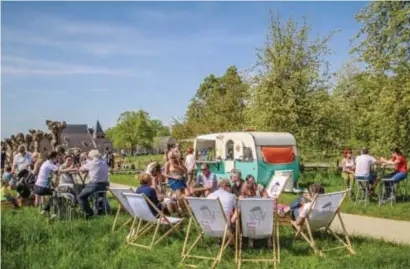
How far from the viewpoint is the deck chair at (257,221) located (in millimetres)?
6625

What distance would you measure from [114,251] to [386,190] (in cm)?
776

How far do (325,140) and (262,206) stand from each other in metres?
15.7

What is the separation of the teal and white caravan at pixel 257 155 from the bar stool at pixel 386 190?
3391 mm

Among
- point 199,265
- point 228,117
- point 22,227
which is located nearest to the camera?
point 199,265

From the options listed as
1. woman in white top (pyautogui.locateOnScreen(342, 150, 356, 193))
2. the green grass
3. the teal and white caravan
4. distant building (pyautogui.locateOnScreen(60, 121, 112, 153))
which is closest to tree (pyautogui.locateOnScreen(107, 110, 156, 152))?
distant building (pyautogui.locateOnScreen(60, 121, 112, 153))

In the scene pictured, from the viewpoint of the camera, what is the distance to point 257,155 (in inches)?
619

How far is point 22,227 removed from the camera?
8.15 m

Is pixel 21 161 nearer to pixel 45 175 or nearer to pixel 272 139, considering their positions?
pixel 45 175

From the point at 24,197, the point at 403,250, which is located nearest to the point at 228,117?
the point at 24,197

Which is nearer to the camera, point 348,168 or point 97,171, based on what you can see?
point 97,171

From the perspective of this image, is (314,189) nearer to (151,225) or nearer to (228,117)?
(151,225)

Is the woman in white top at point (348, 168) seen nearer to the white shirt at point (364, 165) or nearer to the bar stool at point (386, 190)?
the white shirt at point (364, 165)

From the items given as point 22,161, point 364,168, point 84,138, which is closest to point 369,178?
point 364,168

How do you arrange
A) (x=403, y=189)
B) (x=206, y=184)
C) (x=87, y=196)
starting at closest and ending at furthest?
1. (x=87, y=196)
2. (x=206, y=184)
3. (x=403, y=189)
